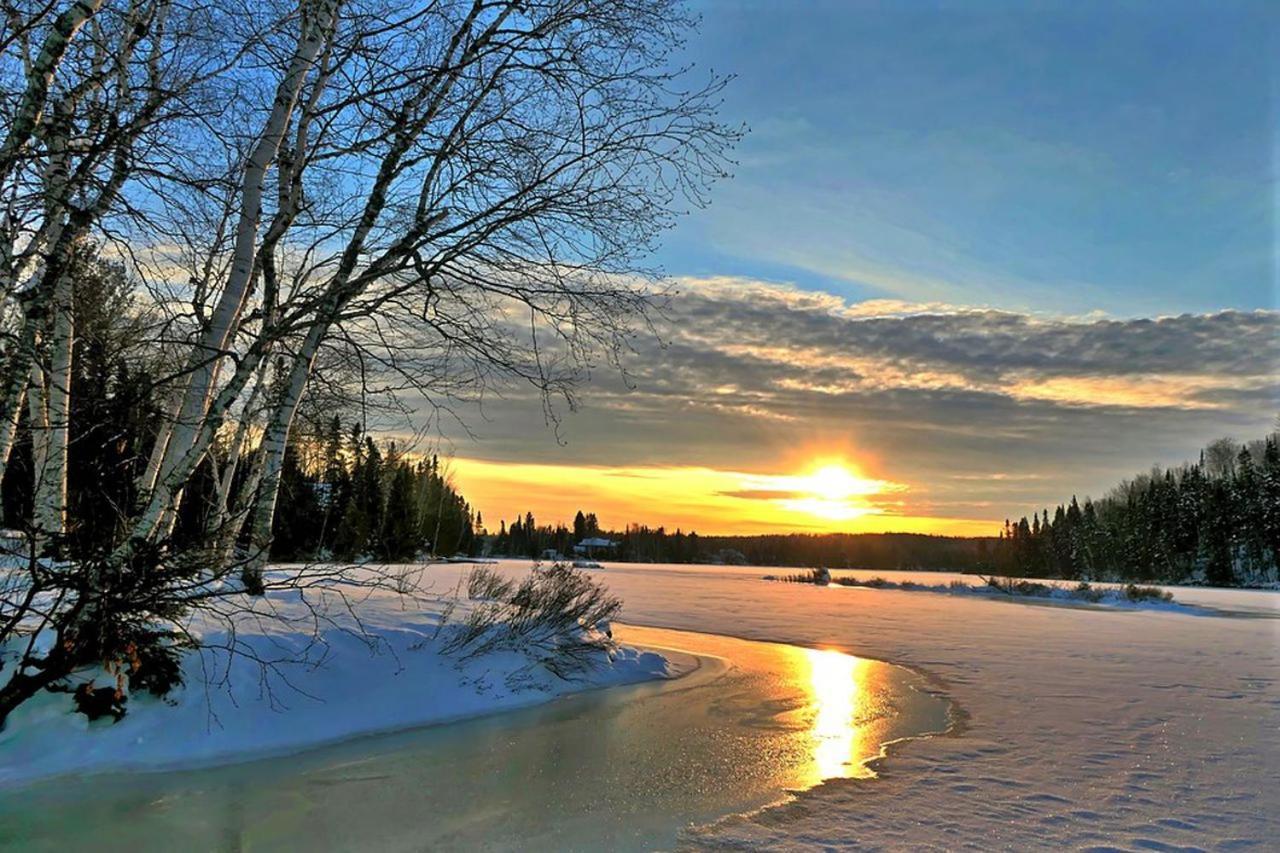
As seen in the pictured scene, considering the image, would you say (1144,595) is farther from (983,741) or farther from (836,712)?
(983,741)

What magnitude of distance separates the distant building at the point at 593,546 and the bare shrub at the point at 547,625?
125 meters

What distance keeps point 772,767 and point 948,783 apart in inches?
56.4

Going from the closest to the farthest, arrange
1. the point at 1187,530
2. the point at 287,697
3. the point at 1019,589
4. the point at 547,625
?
the point at 287,697
the point at 547,625
the point at 1019,589
the point at 1187,530

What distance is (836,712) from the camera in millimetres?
8922

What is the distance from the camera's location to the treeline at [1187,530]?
6444 cm

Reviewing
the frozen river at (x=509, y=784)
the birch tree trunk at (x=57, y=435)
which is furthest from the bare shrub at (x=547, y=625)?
the birch tree trunk at (x=57, y=435)

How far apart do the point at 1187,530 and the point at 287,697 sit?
85879 mm

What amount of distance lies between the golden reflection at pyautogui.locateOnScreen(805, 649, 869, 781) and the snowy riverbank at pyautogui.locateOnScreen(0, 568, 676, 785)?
3135 mm

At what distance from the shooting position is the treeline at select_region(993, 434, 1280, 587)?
211 feet

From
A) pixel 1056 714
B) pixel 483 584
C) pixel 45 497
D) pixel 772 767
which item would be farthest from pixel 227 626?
pixel 1056 714

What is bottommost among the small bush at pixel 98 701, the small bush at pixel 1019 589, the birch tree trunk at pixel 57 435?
the small bush at pixel 1019 589

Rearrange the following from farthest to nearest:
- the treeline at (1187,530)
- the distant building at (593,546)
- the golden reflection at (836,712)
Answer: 1. the distant building at (593,546)
2. the treeline at (1187,530)
3. the golden reflection at (836,712)

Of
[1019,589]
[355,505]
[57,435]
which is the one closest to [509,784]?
[57,435]

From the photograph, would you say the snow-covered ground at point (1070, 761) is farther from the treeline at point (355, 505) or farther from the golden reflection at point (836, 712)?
the treeline at point (355, 505)
